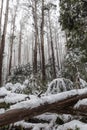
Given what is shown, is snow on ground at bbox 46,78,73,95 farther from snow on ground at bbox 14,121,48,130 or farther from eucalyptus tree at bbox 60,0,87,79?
eucalyptus tree at bbox 60,0,87,79

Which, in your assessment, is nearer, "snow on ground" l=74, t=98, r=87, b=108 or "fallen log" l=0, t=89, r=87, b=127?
"fallen log" l=0, t=89, r=87, b=127

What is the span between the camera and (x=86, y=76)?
473 inches

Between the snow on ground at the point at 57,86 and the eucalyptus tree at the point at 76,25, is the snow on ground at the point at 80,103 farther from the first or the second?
the eucalyptus tree at the point at 76,25

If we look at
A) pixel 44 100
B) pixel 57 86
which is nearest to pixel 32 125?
pixel 44 100

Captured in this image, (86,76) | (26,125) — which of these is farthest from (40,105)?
(86,76)

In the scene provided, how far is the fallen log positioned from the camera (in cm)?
266

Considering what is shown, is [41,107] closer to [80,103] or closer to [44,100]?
[44,100]

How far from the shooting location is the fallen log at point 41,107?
2.66m

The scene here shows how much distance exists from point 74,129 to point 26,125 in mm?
891

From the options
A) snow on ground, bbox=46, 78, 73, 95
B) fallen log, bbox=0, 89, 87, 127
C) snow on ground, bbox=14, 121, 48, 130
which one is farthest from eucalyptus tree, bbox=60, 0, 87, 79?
fallen log, bbox=0, 89, 87, 127

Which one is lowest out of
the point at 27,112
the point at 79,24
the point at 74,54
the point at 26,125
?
the point at 26,125

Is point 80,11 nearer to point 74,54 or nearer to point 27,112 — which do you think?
point 74,54

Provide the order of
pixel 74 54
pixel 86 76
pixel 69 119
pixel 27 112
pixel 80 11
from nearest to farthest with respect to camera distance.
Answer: pixel 27 112
pixel 69 119
pixel 80 11
pixel 74 54
pixel 86 76

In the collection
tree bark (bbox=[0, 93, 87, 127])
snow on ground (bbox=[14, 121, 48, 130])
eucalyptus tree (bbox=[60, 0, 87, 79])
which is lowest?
snow on ground (bbox=[14, 121, 48, 130])
